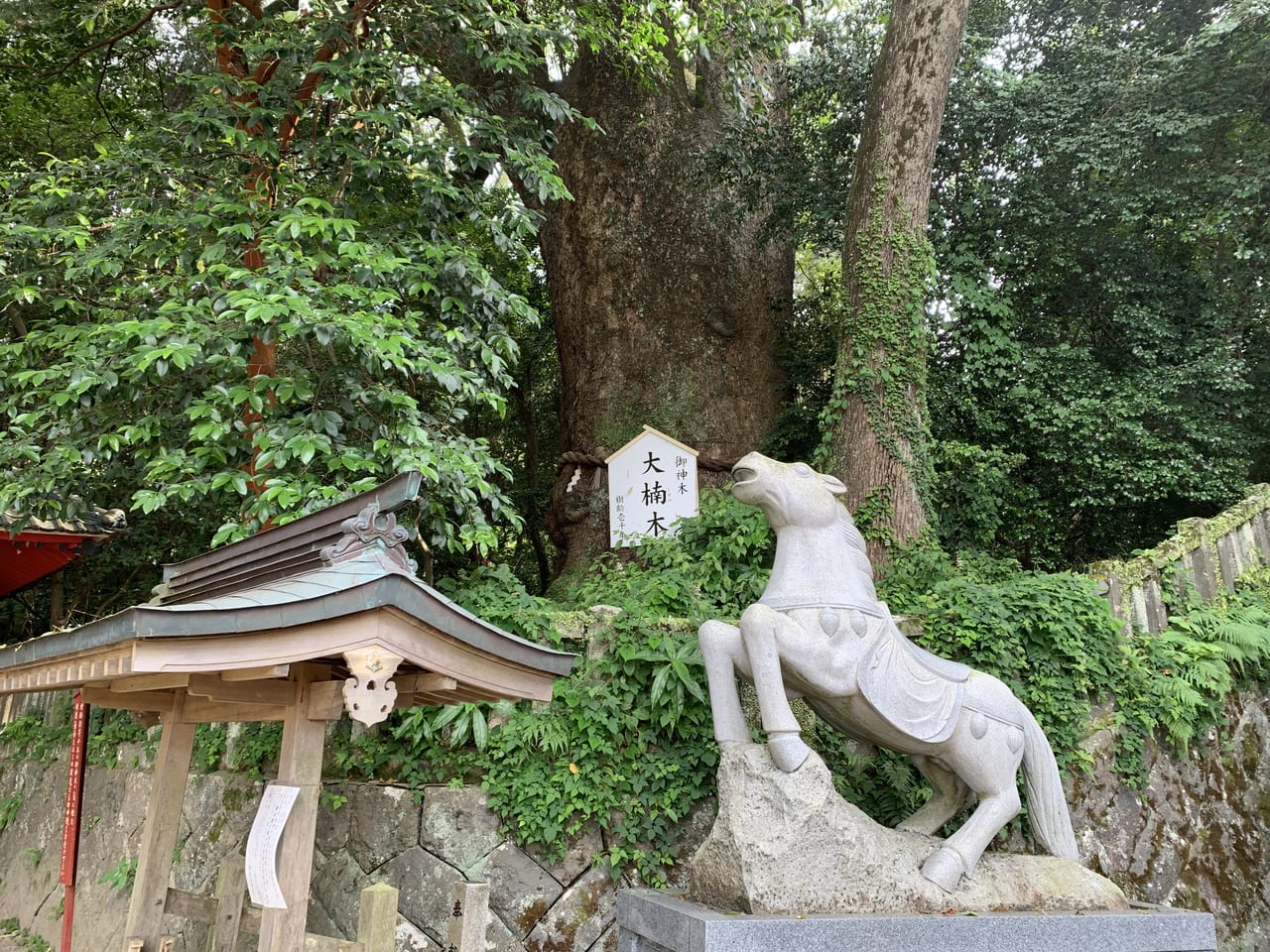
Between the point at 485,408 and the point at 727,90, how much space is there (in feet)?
18.7

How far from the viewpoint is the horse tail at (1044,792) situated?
15.5 ft

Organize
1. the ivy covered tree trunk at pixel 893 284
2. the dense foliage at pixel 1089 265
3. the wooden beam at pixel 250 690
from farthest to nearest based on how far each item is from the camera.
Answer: the dense foliage at pixel 1089 265 → the ivy covered tree trunk at pixel 893 284 → the wooden beam at pixel 250 690

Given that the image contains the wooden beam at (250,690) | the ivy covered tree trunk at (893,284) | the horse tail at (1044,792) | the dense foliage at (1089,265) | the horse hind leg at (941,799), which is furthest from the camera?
the dense foliage at (1089,265)

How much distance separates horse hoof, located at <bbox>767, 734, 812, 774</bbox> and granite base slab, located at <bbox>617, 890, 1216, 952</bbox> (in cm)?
65

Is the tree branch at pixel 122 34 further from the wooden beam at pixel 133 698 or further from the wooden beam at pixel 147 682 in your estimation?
the wooden beam at pixel 147 682

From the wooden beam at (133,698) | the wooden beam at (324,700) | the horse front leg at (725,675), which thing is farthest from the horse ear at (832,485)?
the wooden beam at (133,698)

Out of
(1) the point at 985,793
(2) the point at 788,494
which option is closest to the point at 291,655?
(2) the point at 788,494

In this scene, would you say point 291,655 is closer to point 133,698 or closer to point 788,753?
point 133,698

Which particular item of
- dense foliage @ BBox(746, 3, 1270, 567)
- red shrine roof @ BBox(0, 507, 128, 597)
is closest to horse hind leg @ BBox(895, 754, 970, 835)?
dense foliage @ BBox(746, 3, 1270, 567)

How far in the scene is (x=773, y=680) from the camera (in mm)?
4379

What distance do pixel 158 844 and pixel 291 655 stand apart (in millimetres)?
1576

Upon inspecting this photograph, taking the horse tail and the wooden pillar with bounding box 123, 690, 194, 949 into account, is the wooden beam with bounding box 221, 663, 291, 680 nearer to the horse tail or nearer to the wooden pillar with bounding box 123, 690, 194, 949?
the wooden pillar with bounding box 123, 690, 194, 949

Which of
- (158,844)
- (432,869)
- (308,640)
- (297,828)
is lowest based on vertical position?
(432,869)

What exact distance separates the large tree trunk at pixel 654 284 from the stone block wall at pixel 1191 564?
14.1 feet
